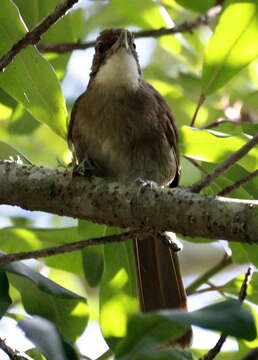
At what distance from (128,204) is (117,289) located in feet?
2.02

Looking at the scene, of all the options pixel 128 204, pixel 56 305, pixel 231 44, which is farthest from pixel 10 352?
pixel 231 44

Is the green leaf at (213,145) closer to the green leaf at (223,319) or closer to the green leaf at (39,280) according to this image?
the green leaf at (39,280)

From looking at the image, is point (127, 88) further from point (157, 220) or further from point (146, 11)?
point (157, 220)

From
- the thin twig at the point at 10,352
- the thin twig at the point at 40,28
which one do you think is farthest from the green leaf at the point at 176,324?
the thin twig at the point at 40,28

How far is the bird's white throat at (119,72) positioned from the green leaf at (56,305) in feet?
3.71

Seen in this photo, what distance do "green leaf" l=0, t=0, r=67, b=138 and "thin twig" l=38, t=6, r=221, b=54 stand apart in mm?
680

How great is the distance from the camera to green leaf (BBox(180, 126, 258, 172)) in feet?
9.21

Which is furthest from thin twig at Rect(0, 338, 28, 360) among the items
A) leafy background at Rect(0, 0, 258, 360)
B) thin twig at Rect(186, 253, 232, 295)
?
thin twig at Rect(186, 253, 232, 295)

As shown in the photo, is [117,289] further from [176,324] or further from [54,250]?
[176,324]

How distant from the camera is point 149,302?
3438mm

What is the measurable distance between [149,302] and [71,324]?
69cm

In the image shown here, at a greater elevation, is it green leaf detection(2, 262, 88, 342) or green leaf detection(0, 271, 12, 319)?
green leaf detection(0, 271, 12, 319)

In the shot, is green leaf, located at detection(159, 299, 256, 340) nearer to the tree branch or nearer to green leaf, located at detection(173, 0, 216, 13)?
the tree branch

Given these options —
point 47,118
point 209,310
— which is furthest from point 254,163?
point 209,310
